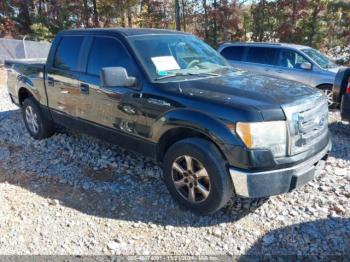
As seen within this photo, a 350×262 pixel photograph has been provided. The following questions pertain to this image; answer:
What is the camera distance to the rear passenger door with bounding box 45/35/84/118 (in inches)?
187

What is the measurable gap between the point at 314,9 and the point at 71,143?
46.1ft

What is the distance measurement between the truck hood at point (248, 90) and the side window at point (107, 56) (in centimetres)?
81

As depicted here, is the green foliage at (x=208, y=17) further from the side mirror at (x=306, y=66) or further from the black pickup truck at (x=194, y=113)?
the black pickup truck at (x=194, y=113)

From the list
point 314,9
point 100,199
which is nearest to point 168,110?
point 100,199

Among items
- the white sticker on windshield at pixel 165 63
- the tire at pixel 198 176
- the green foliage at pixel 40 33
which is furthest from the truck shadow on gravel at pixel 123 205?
the green foliage at pixel 40 33

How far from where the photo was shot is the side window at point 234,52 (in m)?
9.96

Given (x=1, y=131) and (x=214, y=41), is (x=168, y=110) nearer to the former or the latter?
(x=1, y=131)

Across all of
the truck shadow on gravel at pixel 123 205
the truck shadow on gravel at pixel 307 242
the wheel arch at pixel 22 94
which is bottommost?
the truck shadow on gravel at pixel 123 205

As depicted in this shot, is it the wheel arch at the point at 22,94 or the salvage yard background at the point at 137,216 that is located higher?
the wheel arch at the point at 22,94

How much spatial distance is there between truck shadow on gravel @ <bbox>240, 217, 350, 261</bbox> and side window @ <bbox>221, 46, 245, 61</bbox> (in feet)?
Result: 23.7

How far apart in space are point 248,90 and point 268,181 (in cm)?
94

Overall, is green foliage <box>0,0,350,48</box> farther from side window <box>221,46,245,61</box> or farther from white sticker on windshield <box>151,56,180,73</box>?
white sticker on windshield <box>151,56,180,73</box>

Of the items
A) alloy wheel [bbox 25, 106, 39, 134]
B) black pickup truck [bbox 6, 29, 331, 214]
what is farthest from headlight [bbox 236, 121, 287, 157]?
alloy wheel [bbox 25, 106, 39, 134]

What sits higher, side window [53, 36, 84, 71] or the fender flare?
side window [53, 36, 84, 71]
